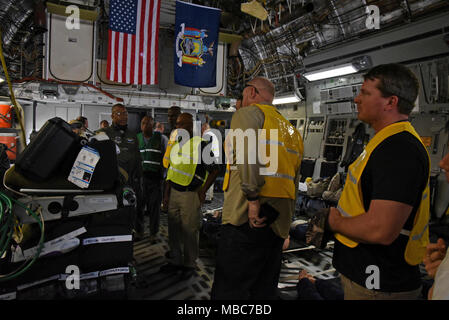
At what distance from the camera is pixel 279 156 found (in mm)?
2096

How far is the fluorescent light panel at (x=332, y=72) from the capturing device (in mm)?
6129

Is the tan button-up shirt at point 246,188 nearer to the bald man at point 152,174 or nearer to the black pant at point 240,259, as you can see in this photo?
the black pant at point 240,259

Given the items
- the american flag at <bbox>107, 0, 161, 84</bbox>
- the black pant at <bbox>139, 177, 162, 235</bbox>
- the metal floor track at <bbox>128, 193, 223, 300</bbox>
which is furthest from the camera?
the american flag at <bbox>107, 0, 161, 84</bbox>

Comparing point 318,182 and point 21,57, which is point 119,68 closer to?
point 21,57

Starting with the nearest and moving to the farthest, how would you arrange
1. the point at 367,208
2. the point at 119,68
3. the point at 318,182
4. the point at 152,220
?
the point at 367,208 < the point at 152,220 < the point at 318,182 < the point at 119,68

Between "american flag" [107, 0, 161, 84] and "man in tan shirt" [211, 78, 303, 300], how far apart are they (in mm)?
5624

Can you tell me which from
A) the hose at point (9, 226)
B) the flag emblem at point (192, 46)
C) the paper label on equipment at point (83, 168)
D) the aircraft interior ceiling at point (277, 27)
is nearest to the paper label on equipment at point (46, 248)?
the hose at point (9, 226)

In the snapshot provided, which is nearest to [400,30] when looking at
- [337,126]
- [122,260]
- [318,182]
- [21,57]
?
[337,126]

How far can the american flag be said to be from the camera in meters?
6.46

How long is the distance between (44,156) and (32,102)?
7.36m

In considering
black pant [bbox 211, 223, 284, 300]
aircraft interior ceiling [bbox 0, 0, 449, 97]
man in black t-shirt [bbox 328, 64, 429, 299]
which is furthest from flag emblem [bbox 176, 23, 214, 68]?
man in black t-shirt [bbox 328, 64, 429, 299]

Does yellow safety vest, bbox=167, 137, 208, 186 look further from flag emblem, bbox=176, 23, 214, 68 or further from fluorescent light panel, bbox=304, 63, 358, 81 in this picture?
flag emblem, bbox=176, 23, 214, 68

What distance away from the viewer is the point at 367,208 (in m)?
1.34

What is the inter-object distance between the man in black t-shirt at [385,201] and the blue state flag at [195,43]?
6.65 metres
